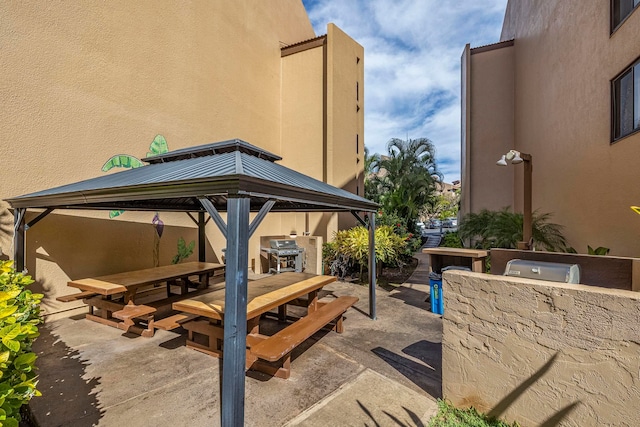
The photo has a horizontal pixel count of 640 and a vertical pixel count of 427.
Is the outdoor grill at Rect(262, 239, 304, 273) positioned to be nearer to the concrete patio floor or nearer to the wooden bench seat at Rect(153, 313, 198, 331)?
the concrete patio floor

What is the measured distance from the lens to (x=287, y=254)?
29.2 feet

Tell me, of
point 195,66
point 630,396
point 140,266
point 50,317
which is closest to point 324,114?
point 195,66

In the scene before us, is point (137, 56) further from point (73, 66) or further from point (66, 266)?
point (66, 266)

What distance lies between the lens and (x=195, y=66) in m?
8.16

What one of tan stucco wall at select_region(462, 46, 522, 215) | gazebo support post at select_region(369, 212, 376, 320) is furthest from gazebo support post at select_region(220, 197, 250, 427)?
tan stucco wall at select_region(462, 46, 522, 215)

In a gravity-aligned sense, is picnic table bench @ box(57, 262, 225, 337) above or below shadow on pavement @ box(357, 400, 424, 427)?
above

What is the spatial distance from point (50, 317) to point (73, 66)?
16.1ft

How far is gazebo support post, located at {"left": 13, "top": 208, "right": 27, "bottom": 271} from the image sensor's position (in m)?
4.85

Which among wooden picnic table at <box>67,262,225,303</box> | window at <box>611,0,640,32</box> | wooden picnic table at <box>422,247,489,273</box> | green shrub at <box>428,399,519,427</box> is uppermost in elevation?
window at <box>611,0,640,32</box>

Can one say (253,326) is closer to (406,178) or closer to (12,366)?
(12,366)

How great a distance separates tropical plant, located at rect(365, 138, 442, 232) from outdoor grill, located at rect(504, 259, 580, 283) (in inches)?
432

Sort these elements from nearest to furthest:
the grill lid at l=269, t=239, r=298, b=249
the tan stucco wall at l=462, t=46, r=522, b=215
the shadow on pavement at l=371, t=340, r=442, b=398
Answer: the shadow on pavement at l=371, t=340, r=442, b=398 → the grill lid at l=269, t=239, r=298, b=249 → the tan stucco wall at l=462, t=46, r=522, b=215

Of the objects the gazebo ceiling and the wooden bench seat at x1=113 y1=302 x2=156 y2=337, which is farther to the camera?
the wooden bench seat at x1=113 y1=302 x2=156 y2=337

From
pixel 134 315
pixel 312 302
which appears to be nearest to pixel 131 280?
pixel 134 315
